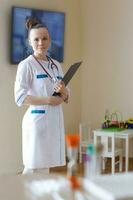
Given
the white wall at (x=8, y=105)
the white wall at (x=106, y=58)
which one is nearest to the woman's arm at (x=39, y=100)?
the white wall at (x=8, y=105)

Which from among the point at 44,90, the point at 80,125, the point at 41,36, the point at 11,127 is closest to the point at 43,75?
the point at 44,90

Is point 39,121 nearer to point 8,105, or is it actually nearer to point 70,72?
point 70,72

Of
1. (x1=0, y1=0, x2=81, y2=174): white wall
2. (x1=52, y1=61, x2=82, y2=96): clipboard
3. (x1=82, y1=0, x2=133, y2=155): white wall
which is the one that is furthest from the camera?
(x1=82, y1=0, x2=133, y2=155): white wall

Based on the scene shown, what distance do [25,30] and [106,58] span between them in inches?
44.4

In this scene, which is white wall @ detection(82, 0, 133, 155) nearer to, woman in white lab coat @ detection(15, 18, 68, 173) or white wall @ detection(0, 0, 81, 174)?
white wall @ detection(0, 0, 81, 174)

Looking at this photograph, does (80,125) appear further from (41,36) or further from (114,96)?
(41,36)

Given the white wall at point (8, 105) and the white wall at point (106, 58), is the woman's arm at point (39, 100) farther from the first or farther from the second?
the white wall at point (106, 58)

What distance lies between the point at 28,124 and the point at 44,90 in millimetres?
257

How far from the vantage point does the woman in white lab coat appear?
2.67 metres

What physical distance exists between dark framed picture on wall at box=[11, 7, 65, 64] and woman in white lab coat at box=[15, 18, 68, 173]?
138 cm

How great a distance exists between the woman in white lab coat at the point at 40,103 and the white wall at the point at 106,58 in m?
2.06

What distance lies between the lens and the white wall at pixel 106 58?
4648mm

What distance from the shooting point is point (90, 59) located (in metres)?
4.95

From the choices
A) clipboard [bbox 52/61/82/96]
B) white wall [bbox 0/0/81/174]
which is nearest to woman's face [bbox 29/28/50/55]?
clipboard [bbox 52/61/82/96]
